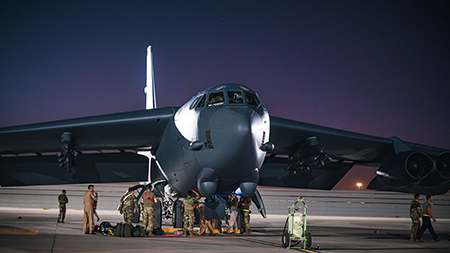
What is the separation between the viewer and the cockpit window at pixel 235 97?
10289 mm

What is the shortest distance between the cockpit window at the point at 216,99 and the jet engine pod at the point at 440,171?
7.06 metres

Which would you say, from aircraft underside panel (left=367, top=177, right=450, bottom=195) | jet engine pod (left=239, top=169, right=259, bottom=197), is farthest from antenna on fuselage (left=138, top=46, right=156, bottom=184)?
jet engine pod (left=239, top=169, right=259, bottom=197)

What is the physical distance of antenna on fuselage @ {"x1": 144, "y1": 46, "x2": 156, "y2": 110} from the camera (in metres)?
20.7

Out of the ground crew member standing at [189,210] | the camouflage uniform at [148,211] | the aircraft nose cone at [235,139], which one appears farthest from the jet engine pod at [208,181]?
the camouflage uniform at [148,211]

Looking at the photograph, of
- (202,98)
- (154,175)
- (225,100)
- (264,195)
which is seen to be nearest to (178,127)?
(202,98)

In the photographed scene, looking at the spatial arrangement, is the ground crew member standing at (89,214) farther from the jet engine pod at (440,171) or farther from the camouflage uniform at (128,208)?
the jet engine pod at (440,171)

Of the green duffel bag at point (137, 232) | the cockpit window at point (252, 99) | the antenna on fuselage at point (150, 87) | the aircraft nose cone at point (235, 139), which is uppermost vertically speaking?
the antenna on fuselage at point (150, 87)

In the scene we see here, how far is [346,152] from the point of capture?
15633 mm

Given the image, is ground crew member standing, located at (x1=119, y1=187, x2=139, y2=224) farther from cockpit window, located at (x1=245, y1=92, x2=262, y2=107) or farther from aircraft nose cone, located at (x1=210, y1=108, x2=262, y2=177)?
cockpit window, located at (x1=245, y1=92, x2=262, y2=107)

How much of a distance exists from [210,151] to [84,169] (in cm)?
794

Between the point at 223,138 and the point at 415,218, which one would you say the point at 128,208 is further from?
the point at 415,218

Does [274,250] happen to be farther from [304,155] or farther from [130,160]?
[130,160]

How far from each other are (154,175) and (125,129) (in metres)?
2.60

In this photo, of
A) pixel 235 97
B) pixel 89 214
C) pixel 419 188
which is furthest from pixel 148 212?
pixel 419 188
